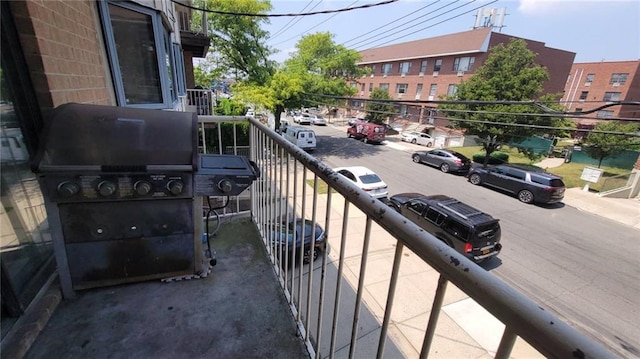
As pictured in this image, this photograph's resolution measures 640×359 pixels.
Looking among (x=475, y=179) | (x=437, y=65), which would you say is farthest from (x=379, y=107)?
(x=475, y=179)

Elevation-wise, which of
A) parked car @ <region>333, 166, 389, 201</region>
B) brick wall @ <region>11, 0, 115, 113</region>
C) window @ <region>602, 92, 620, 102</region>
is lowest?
parked car @ <region>333, 166, 389, 201</region>

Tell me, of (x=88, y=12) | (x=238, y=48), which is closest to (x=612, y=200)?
(x=88, y=12)

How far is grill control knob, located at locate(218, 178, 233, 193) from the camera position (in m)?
1.68

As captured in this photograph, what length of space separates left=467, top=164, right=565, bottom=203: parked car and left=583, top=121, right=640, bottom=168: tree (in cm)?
864

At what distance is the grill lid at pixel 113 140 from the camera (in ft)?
4.62

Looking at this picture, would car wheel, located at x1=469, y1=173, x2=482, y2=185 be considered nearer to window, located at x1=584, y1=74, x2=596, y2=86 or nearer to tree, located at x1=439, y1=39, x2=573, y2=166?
tree, located at x1=439, y1=39, x2=573, y2=166

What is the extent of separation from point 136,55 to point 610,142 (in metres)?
24.6

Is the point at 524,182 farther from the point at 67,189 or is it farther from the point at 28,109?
the point at 28,109

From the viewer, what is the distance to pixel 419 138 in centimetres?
2508

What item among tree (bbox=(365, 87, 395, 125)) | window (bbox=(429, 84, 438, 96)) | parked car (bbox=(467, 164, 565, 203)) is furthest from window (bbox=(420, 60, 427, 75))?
parked car (bbox=(467, 164, 565, 203))

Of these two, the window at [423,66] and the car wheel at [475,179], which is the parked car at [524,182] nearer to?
the car wheel at [475,179]

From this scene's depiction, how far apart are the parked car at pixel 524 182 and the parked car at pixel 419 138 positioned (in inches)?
395

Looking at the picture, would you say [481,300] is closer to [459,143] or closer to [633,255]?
[633,255]


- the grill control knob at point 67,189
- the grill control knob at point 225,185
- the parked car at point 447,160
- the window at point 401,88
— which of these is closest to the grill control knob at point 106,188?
the grill control knob at point 67,189
